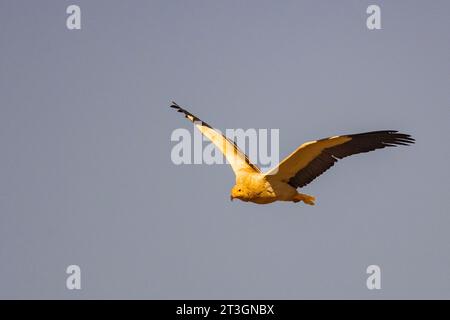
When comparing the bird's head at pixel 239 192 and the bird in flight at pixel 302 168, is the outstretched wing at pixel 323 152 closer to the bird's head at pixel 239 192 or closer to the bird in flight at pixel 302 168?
the bird in flight at pixel 302 168

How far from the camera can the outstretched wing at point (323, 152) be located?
76.3 feet

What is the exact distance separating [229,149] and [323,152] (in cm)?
280

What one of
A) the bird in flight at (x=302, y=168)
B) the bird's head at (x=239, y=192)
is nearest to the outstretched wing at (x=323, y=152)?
the bird in flight at (x=302, y=168)

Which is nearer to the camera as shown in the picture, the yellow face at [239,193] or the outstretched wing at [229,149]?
the yellow face at [239,193]

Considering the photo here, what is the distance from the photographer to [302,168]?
23906 millimetres

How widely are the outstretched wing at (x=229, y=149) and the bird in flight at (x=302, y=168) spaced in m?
0.18

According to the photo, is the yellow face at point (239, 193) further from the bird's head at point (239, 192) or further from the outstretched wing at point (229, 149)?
the outstretched wing at point (229, 149)

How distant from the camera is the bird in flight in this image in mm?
23297

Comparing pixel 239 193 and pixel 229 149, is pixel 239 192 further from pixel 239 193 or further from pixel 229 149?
pixel 229 149

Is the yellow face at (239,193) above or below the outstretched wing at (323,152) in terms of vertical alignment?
below

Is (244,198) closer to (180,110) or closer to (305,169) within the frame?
(305,169)

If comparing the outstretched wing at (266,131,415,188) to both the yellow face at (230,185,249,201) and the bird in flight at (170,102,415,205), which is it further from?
the yellow face at (230,185,249,201)

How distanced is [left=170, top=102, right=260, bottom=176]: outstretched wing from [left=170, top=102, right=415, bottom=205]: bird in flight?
0.61ft
